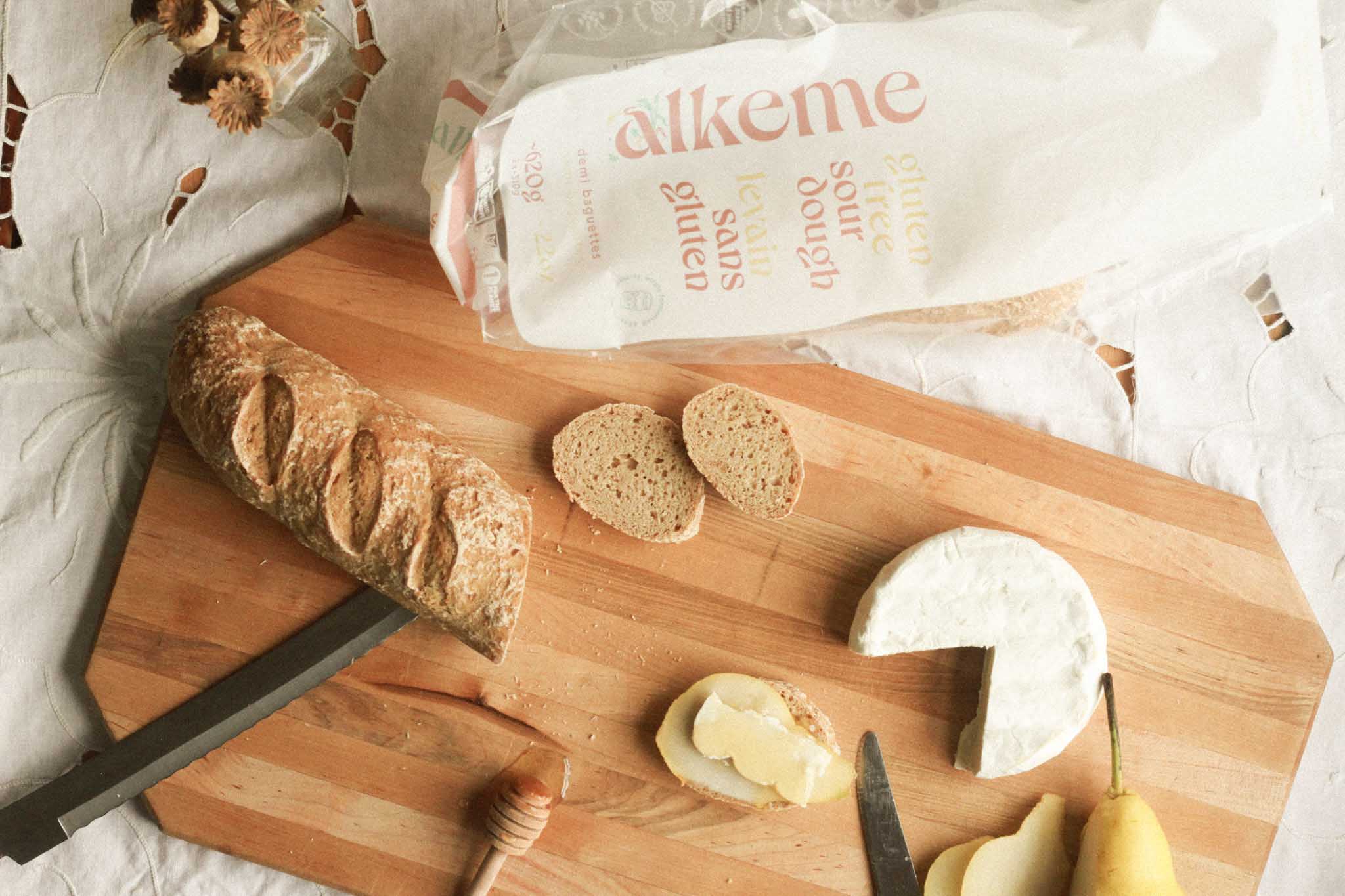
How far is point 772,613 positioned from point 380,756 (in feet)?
2.32

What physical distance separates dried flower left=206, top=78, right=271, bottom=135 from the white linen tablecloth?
0.25m

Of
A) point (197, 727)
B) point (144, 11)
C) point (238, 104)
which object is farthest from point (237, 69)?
point (197, 727)

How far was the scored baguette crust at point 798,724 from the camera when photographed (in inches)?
59.7

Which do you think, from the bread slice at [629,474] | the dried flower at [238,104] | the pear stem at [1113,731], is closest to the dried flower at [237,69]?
the dried flower at [238,104]

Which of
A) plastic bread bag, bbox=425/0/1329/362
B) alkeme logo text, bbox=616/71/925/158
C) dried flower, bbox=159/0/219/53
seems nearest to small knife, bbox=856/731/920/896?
plastic bread bag, bbox=425/0/1329/362

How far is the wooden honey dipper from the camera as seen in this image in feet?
4.83

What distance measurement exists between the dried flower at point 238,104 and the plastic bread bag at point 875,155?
262 mm

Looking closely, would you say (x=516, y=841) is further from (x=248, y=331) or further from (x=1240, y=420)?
(x=1240, y=420)

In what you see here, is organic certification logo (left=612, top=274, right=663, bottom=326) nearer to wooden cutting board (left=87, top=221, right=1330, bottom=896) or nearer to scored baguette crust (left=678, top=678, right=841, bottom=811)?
wooden cutting board (left=87, top=221, right=1330, bottom=896)

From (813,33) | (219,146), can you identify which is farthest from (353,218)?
(813,33)

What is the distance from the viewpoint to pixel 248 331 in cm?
144

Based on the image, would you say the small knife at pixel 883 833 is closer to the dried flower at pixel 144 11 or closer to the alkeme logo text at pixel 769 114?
the alkeme logo text at pixel 769 114

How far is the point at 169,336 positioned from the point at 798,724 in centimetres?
124

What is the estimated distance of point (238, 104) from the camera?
4.20ft
